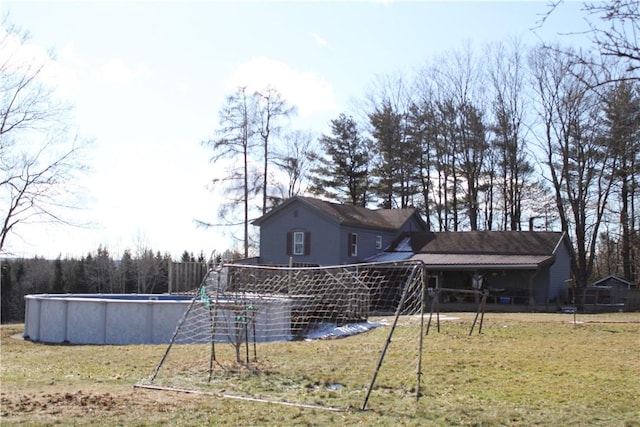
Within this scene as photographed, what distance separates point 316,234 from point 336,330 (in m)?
17.9

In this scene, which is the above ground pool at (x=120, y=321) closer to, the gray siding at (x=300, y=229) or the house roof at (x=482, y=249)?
the gray siding at (x=300, y=229)

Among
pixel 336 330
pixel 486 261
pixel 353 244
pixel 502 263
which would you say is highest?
pixel 353 244

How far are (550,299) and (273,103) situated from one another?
20904mm

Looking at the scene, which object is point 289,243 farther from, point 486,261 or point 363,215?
point 486,261

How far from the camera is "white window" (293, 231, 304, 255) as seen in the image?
38.8 metres

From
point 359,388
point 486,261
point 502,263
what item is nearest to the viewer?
point 359,388

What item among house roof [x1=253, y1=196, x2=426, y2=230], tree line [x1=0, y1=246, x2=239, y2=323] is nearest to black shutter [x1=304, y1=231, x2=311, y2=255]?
house roof [x1=253, y1=196, x2=426, y2=230]

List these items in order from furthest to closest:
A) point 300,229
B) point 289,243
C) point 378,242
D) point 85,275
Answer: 1. point 85,275
2. point 378,242
3. point 289,243
4. point 300,229

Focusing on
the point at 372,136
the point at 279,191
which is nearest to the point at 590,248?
the point at 372,136

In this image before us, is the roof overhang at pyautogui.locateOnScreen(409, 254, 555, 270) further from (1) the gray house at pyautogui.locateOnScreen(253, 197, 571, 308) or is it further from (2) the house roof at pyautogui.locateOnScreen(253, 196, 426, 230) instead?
(2) the house roof at pyautogui.locateOnScreen(253, 196, 426, 230)

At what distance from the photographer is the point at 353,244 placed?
38.9 metres

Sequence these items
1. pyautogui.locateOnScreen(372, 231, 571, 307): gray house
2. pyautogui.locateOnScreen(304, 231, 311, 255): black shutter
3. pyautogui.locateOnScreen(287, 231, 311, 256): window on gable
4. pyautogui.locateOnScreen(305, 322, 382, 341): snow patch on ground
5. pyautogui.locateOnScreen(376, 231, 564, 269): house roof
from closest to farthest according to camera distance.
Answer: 1. pyautogui.locateOnScreen(305, 322, 382, 341): snow patch on ground
2. pyautogui.locateOnScreen(372, 231, 571, 307): gray house
3. pyautogui.locateOnScreen(376, 231, 564, 269): house roof
4. pyautogui.locateOnScreen(304, 231, 311, 255): black shutter
5. pyautogui.locateOnScreen(287, 231, 311, 256): window on gable

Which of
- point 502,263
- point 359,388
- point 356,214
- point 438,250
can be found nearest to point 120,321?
point 359,388

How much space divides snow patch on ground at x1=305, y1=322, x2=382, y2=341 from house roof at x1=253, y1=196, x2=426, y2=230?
51.6 ft
